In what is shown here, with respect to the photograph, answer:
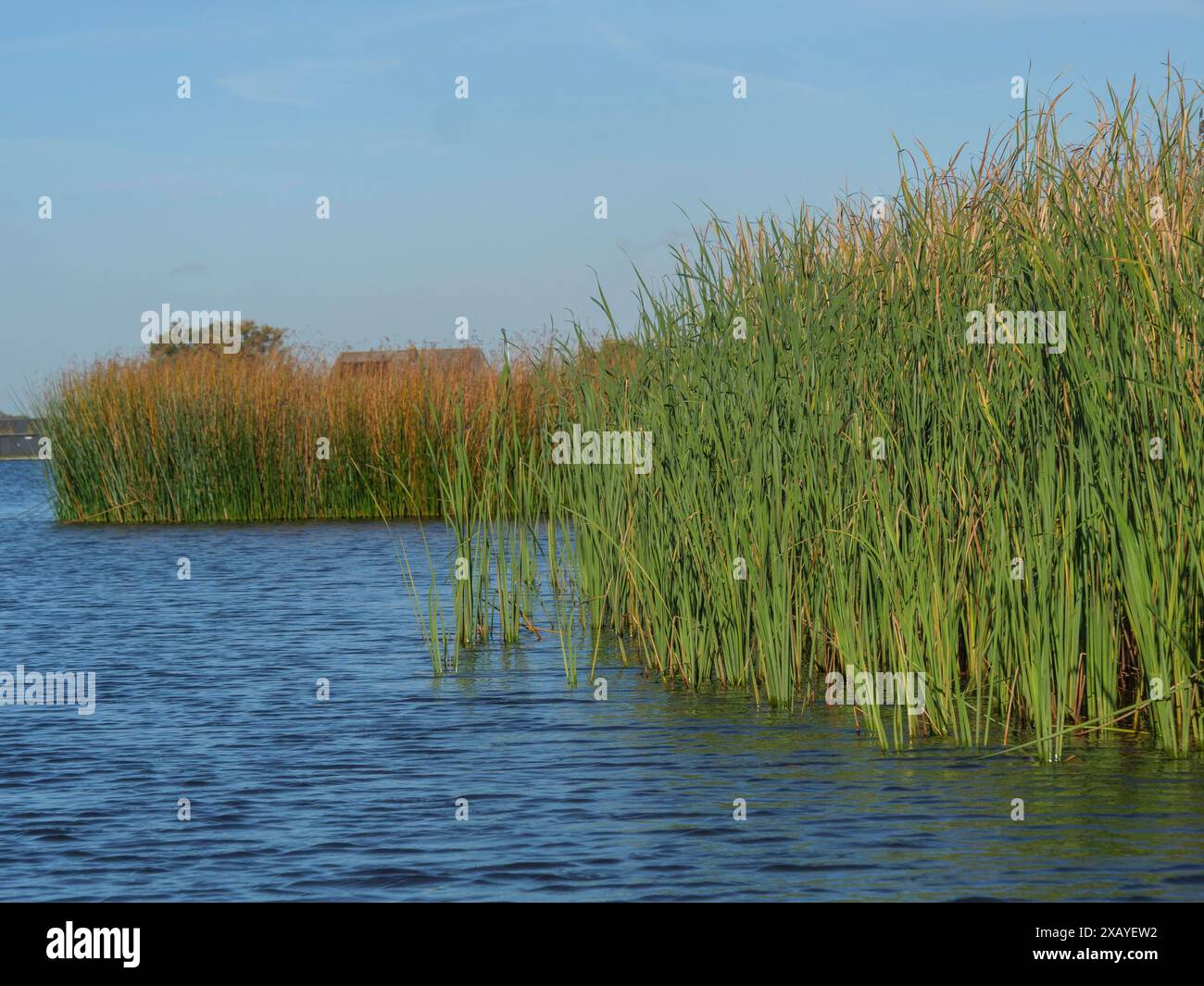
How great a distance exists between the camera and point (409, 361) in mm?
25562

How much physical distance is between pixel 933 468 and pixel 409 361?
18812 mm

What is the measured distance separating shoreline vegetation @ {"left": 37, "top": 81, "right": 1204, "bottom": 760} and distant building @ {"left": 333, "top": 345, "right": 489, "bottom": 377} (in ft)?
42.5

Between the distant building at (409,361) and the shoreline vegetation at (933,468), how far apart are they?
510 inches

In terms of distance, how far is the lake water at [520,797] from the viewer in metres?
5.43

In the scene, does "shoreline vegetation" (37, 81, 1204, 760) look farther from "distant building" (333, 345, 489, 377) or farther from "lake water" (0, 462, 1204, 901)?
"distant building" (333, 345, 489, 377)

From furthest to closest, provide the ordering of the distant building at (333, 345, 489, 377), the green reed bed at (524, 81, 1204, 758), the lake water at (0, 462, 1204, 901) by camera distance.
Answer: the distant building at (333, 345, 489, 377), the green reed bed at (524, 81, 1204, 758), the lake water at (0, 462, 1204, 901)

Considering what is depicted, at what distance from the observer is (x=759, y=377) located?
8.43 metres

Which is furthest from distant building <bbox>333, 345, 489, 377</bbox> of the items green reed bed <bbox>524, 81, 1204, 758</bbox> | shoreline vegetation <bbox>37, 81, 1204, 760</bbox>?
green reed bed <bbox>524, 81, 1204, 758</bbox>

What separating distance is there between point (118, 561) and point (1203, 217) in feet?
47.0

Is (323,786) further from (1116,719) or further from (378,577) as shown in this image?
(378,577)

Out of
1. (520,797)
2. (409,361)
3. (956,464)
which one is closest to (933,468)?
(956,464)

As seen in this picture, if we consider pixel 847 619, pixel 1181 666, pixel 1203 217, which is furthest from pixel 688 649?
pixel 1203 217

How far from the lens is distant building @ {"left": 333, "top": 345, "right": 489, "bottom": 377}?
24.3 meters
